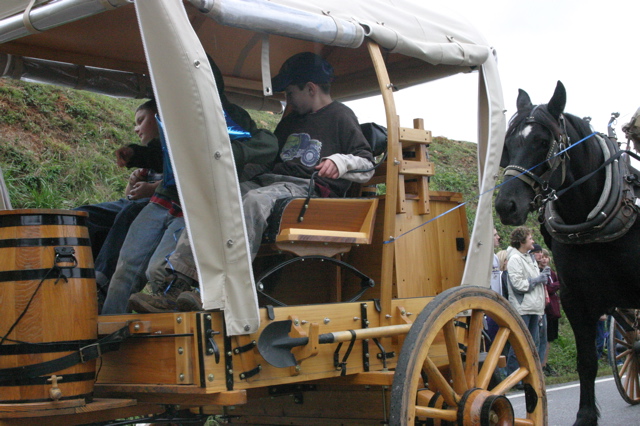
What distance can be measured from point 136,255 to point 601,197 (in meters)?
Answer: 3.31

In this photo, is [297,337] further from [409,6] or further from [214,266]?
[409,6]

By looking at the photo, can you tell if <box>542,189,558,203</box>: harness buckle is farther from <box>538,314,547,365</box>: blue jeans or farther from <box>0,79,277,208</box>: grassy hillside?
<box>0,79,277,208</box>: grassy hillside

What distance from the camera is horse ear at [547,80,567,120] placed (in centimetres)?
511

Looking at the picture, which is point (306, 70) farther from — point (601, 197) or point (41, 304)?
point (601, 197)

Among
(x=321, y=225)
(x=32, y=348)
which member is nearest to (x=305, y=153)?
(x=321, y=225)

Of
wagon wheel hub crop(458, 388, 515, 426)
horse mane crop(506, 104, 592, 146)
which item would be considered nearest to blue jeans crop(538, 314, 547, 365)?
horse mane crop(506, 104, 592, 146)

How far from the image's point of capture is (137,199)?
454cm

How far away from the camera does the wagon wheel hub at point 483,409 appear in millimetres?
3525

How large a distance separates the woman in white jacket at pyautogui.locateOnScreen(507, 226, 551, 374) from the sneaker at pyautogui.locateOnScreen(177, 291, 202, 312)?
587cm

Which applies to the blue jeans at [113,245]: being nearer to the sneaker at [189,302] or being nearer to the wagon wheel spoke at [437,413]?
the sneaker at [189,302]

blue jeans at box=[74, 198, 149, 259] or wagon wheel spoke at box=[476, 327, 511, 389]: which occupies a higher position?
blue jeans at box=[74, 198, 149, 259]

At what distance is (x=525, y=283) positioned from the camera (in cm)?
827

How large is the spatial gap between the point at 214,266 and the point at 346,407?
1.41m

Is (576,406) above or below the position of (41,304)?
below
